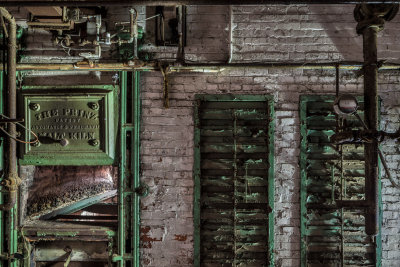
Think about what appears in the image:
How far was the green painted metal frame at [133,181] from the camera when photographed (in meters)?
3.97

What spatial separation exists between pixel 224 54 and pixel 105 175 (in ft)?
14.4

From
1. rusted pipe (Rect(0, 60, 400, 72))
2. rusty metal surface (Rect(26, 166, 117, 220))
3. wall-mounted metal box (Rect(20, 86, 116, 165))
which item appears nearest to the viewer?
rusted pipe (Rect(0, 60, 400, 72))

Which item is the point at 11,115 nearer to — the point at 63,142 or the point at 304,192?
the point at 63,142

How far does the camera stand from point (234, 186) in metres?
3.97

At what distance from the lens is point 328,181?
3.95 m

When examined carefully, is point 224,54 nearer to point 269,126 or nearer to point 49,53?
point 269,126

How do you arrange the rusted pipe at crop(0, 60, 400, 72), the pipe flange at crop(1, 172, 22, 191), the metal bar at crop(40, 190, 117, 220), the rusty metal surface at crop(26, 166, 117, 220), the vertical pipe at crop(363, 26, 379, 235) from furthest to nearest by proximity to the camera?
the rusty metal surface at crop(26, 166, 117, 220)
the metal bar at crop(40, 190, 117, 220)
the rusted pipe at crop(0, 60, 400, 72)
the pipe flange at crop(1, 172, 22, 191)
the vertical pipe at crop(363, 26, 379, 235)

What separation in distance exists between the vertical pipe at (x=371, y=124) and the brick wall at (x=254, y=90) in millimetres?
613

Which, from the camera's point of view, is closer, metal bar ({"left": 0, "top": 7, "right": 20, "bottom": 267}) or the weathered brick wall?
metal bar ({"left": 0, "top": 7, "right": 20, "bottom": 267})

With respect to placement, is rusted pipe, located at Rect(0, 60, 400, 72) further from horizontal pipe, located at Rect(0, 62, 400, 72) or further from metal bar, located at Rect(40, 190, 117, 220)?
metal bar, located at Rect(40, 190, 117, 220)

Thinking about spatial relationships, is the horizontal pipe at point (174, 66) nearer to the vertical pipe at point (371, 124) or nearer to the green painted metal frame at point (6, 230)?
the vertical pipe at point (371, 124)

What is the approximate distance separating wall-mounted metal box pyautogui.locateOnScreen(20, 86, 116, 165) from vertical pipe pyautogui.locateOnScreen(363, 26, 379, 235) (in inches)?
127

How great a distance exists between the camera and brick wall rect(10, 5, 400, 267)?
13.1ft

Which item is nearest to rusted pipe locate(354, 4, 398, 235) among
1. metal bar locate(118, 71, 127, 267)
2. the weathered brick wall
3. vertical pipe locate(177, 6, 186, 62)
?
the weathered brick wall
